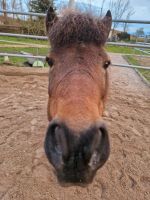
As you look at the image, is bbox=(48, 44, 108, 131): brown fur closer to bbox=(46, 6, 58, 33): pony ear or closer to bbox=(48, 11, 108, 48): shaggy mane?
bbox=(48, 11, 108, 48): shaggy mane

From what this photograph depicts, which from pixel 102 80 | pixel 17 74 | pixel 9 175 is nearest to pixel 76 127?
pixel 102 80

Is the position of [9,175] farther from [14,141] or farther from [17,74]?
[17,74]

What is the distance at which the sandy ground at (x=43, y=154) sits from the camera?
251 cm

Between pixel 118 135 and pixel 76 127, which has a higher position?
pixel 76 127

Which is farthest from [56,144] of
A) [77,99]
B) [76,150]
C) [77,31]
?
[77,31]

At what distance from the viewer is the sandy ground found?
2.51 metres

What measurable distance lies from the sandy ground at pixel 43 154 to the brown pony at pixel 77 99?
1115 millimetres

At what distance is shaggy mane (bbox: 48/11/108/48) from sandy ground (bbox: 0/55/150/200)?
58.1 inches

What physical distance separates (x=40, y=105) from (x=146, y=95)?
273cm

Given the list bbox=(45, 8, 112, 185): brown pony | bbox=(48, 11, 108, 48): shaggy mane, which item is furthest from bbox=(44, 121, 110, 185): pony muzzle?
bbox=(48, 11, 108, 48): shaggy mane

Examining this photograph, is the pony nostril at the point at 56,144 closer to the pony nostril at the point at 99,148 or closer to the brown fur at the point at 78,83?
the brown fur at the point at 78,83

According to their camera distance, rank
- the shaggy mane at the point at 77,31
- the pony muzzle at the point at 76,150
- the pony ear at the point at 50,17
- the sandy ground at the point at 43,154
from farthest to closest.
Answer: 1. the sandy ground at the point at 43,154
2. the pony ear at the point at 50,17
3. the shaggy mane at the point at 77,31
4. the pony muzzle at the point at 76,150

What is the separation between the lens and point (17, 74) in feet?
21.4

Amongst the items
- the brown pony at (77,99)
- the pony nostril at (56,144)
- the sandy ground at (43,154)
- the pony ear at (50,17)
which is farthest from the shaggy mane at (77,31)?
the sandy ground at (43,154)
